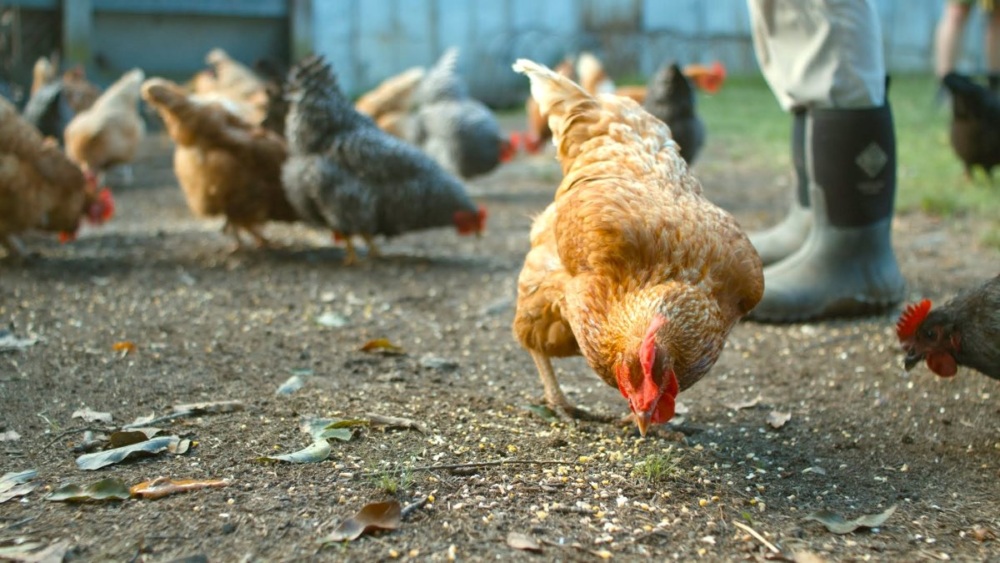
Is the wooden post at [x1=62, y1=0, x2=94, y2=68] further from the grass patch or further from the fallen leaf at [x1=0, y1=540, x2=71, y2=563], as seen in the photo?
the grass patch

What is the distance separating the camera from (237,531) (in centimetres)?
223

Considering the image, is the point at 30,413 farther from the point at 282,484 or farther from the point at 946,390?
the point at 946,390

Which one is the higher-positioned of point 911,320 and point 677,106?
point 677,106

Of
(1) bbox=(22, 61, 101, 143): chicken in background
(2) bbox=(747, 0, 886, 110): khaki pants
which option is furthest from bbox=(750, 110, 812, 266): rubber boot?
(1) bbox=(22, 61, 101, 143): chicken in background

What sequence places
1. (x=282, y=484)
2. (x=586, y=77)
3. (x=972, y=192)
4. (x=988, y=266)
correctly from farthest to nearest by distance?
(x=586, y=77) < (x=972, y=192) < (x=988, y=266) < (x=282, y=484)

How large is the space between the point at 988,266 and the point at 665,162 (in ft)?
9.65

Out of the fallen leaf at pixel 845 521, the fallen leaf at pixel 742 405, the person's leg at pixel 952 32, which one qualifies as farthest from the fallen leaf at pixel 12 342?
the person's leg at pixel 952 32

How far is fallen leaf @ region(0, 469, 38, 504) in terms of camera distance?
7.84 ft

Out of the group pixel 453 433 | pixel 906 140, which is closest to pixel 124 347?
pixel 453 433

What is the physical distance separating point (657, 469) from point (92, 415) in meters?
1.85

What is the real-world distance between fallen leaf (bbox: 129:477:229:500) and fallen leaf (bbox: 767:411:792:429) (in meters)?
1.87

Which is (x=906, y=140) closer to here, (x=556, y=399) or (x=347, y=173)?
(x=347, y=173)

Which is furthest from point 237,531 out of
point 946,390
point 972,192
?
point 972,192

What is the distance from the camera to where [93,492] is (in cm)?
238
